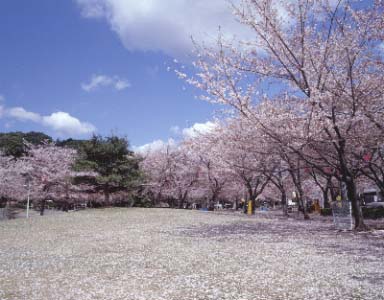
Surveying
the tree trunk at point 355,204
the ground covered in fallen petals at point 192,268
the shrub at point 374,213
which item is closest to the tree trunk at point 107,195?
the ground covered in fallen petals at point 192,268

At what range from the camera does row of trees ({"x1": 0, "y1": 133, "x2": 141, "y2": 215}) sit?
28.2m

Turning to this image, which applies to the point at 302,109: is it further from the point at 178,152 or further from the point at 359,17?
the point at 178,152

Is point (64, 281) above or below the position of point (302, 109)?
below

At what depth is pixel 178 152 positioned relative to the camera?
40781 millimetres

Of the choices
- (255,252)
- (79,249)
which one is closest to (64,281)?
(79,249)

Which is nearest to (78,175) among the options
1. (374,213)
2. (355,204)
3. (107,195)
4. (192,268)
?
(107,195)

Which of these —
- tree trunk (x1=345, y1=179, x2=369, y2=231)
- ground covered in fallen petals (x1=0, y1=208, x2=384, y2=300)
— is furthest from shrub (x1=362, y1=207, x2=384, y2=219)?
ground covered in fallen petals (x1=0, y1=208, x2=384, y2=300)

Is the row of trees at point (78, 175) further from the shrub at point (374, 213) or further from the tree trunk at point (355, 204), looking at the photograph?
the tree trunk at point (355, 204)

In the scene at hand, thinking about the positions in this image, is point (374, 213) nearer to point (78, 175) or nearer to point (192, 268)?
point (192, 268)

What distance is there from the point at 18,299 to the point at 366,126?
1301cm

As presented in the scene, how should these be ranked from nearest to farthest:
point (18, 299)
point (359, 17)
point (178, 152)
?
point (18, 299), point (359, 17), point (178, 152)

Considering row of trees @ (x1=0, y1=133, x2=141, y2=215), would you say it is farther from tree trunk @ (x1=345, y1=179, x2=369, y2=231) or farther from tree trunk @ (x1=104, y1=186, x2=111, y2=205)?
tree trunk @ (x1=345, y1=179, x2=369, y2=231)

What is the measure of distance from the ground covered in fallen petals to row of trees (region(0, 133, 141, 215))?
1622cm

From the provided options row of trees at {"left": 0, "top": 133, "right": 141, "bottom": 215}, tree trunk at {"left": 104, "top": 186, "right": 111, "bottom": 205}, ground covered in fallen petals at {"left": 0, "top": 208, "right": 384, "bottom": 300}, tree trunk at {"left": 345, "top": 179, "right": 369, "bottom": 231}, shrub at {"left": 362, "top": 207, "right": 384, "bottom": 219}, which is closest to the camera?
ground covered in fallen petals at {"left": 0, "top": 208, "right": 384, "bottom": 300}
